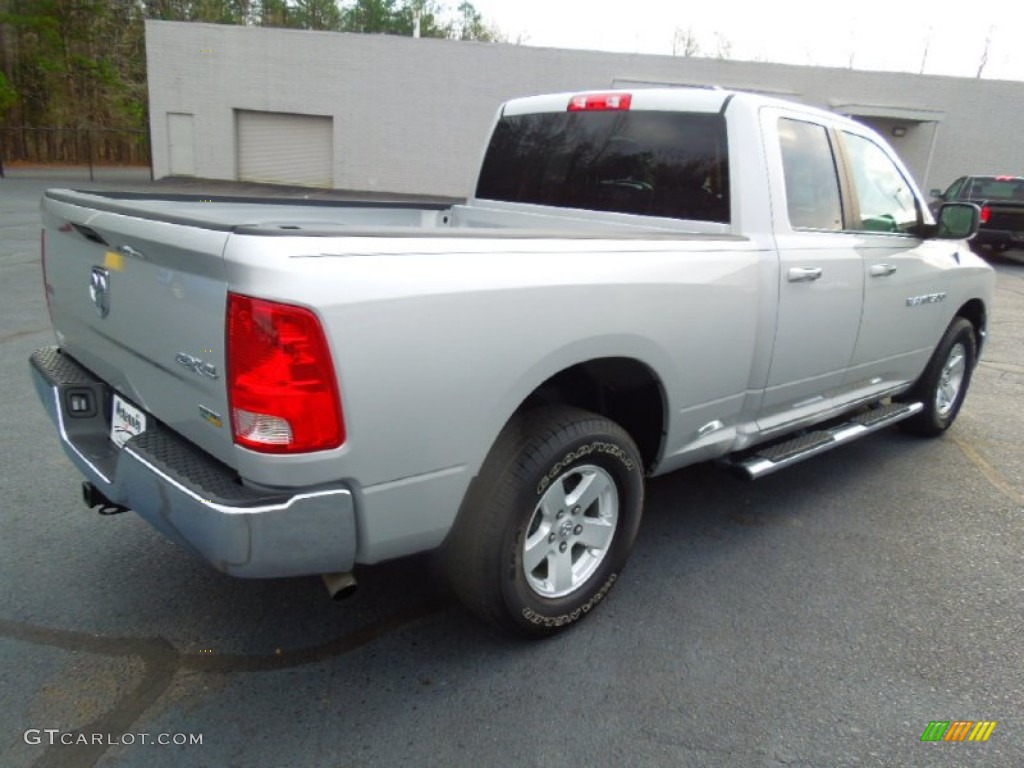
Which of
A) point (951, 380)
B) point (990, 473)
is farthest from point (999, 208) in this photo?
point (990, 473)

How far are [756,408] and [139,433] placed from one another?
8.54 feet

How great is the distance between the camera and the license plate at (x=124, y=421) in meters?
2.50

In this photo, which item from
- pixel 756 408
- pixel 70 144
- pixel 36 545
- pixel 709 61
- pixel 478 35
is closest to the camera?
pixel 36 545

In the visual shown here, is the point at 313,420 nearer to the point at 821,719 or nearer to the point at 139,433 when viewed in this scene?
the point at 139,433

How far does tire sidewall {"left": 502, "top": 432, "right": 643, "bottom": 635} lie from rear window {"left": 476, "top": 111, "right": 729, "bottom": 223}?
1261 millimetres

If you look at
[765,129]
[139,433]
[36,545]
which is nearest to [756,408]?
[765,129]

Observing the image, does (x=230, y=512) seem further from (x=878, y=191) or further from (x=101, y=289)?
(x=878, y=191)

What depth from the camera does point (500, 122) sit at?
437cm

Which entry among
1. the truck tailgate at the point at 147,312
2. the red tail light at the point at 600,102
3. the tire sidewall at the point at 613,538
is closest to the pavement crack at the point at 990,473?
the tire sidewall at the point at 613,538

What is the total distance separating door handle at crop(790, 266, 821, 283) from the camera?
3.31 meters

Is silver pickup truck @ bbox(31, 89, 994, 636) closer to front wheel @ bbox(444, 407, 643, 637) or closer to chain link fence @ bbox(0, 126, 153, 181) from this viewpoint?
front wheel @ bbox(444, 407, 643, 637)

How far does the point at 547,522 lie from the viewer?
8.78 feet

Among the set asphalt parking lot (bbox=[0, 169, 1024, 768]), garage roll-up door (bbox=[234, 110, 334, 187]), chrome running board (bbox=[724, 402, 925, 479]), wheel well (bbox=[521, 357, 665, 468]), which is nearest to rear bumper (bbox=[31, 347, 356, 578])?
asphalt parking lot (bbox=[0, 169, 1024, 768])

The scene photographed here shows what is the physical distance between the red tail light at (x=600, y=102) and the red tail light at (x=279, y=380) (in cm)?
244
